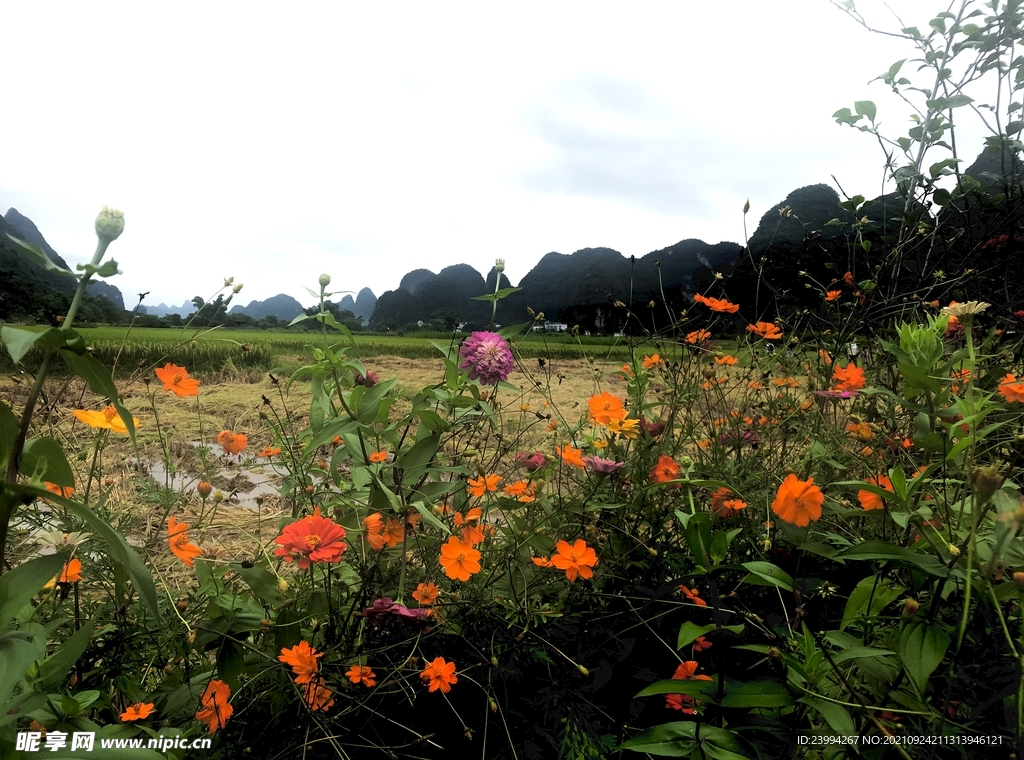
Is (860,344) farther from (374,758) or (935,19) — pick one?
(374,758)

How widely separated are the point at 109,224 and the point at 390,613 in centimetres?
57

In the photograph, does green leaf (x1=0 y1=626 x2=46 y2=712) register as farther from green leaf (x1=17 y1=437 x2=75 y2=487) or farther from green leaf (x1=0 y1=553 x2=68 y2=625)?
green leaf (x1=17 y1=437 x2=75 y2=487)

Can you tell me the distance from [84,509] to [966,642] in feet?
3.19

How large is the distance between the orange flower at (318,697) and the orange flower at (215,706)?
10cm

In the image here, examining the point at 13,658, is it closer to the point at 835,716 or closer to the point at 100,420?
the point at 100,420

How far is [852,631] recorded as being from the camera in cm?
78

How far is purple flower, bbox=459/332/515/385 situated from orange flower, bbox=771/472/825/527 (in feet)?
1.74

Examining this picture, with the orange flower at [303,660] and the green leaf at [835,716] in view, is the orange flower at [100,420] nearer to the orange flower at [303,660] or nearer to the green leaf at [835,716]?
the orange flower at [303,660]

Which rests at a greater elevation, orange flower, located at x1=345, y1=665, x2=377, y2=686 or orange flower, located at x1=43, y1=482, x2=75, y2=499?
orange flower, located at x1=43, y1=482, x2=75, y2=499

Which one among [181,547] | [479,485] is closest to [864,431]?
[479,485]

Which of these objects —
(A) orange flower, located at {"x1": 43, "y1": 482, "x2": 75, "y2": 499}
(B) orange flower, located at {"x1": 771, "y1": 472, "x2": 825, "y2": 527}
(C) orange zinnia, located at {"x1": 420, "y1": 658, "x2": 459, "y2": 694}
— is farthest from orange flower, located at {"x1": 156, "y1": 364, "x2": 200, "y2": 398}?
(B) orange flower, located at {"x1": 771, "y1": 472, "x2": 825, "y2": 527}

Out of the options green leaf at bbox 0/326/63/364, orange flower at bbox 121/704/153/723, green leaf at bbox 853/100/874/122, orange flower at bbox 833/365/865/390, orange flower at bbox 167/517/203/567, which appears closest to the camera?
green leaf at bbox 0/326/63/364

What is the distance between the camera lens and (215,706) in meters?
0.65

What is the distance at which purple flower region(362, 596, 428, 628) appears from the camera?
2.35 feet
